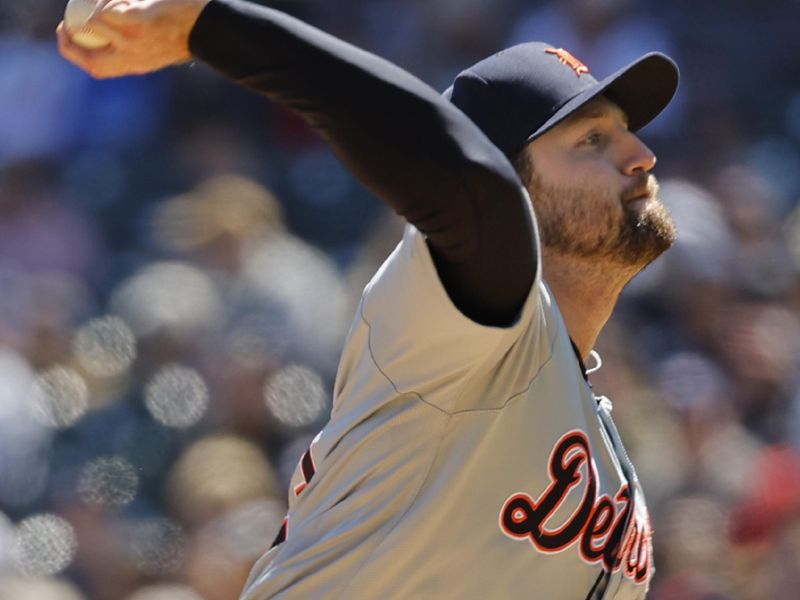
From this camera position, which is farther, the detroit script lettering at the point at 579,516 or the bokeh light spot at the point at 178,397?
the bokeh light spot at the point at 178,397

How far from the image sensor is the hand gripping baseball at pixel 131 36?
1.50 meters

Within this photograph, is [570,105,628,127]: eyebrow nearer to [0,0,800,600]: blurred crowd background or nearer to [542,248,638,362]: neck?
[542,248,638,362]: neck

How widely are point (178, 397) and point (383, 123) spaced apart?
3.49 metres

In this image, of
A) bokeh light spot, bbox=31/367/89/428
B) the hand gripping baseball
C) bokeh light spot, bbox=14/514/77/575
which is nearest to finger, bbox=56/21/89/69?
the hand gripping baseball

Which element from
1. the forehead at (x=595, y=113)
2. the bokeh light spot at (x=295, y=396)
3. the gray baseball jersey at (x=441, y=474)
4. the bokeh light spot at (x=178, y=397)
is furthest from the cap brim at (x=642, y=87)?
the bokeh light spot at (x=178, y=397)

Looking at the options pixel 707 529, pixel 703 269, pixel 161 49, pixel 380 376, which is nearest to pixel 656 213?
pixel 380 376

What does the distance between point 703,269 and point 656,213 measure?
294cm

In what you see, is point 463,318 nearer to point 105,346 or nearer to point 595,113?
point 595,113

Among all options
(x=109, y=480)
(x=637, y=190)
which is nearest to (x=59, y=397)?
(x=109, y=480)

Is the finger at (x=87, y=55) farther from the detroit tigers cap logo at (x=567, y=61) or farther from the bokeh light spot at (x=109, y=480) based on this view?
the bokeh light spot at (x=109, y=480)

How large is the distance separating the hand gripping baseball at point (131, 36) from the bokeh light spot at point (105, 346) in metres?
3.64

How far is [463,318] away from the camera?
1754 mm

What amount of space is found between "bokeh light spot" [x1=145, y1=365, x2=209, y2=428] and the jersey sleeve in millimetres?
3098

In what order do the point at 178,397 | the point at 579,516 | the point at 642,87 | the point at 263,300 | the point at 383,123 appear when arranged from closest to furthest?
the point at 383,123 < the point at 579,516 < the point at 642,87 < the point at 178,397 < the point at 263,300
